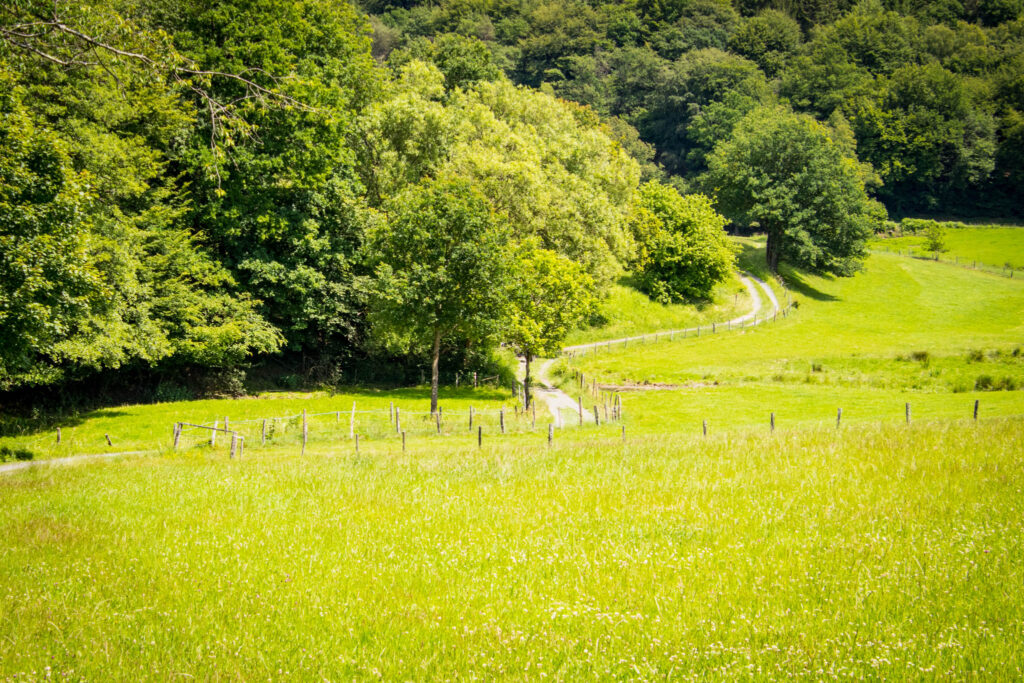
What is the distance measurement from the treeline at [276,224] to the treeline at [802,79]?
5718cm

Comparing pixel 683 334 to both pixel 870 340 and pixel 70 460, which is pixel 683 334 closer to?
pixel 870 340

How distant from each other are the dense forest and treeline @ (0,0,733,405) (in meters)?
0.18

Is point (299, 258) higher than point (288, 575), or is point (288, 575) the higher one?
point (299, 258)

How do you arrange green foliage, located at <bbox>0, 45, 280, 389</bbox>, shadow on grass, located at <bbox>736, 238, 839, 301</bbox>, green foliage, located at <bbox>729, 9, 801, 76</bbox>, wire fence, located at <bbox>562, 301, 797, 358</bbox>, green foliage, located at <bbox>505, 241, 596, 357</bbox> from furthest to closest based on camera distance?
green foliage, located at <bbox>729, 9, 801, 76</bbox>
shadow on grass, located at <bbox>736, 238, 839, 301</bbox>
wire fence, located at <bbox>562, 301, 797, 358</bbox>
green foliage, located at <bbox>505, 241, 596, 357</bbox>
green foliage, located at <bbox>0, 45, 280, 389</bbox>

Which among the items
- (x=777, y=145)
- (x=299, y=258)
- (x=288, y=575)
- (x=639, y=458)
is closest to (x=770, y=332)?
(x=777, y=145)

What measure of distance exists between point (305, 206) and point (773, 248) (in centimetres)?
7362

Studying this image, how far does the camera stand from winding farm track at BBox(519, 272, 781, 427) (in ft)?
150

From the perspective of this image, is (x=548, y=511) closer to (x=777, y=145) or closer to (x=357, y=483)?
(x=357, y=483)

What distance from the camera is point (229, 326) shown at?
43.3 m

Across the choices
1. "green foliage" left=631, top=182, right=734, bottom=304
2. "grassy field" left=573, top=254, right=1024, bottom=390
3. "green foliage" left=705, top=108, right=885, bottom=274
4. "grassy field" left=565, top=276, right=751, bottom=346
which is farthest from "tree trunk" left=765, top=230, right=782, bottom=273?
"green foliage" left=631, top=182, right=734, bottom=304

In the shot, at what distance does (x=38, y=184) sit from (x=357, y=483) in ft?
77.2

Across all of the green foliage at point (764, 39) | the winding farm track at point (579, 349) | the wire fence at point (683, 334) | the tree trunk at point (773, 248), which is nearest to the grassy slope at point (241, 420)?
the winding farm track at point (579, 349)

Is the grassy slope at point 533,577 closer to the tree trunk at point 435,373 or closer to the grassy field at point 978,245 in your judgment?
the tree trunk at point 435,373

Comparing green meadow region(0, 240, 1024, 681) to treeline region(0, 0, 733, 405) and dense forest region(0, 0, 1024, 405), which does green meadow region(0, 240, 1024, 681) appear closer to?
dense forest region(0, 0, 1024, 405)
